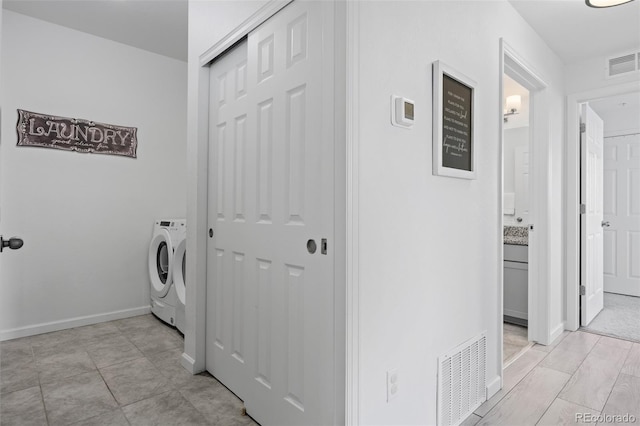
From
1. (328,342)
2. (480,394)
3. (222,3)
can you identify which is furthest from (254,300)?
(222,3)

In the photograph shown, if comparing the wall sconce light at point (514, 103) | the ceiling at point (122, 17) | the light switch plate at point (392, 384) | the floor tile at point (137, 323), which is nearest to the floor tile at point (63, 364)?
the floor tile at point (137, 323)

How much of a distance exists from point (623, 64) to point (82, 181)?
16.3 ft

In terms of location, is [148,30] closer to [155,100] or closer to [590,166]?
[155,100]

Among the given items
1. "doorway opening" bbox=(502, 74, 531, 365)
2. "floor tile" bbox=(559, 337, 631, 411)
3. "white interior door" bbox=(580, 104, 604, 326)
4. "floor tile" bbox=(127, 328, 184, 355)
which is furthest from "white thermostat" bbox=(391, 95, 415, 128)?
"white interior door" bbox=(580, 104, 604, 326)

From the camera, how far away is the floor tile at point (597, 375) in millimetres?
2098

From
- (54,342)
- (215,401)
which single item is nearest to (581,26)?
(215,401)

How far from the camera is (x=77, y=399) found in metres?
2.05

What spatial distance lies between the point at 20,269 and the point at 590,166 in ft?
17.4

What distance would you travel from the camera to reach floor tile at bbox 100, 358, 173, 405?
6.88 feet

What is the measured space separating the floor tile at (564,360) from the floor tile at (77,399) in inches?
113

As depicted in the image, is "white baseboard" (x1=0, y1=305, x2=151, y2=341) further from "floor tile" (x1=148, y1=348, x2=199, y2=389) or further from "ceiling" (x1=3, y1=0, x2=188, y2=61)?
"ceiling" (x1=3, y1=0, x2=188, y2=61)

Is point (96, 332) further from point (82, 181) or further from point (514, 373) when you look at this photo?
point (514, 373)

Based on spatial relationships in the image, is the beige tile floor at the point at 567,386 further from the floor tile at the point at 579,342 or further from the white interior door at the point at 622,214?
the white interior door at the point at 622,214

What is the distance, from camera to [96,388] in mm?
2166
